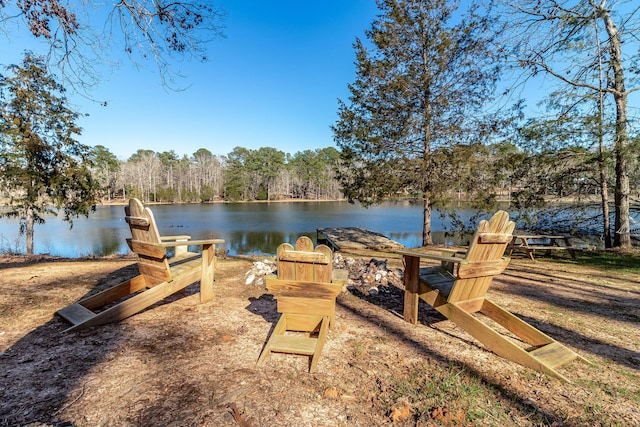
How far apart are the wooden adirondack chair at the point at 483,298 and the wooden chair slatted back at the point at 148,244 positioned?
2.75 metres

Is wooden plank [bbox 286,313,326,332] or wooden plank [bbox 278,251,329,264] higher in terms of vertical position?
wooden plank [bbox 278,251,329,264]

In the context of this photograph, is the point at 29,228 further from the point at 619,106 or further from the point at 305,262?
the point at 619,106

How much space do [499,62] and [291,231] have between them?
17.4 meters

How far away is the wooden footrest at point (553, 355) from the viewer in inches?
95.2

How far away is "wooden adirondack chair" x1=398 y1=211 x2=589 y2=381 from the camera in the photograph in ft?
8.19

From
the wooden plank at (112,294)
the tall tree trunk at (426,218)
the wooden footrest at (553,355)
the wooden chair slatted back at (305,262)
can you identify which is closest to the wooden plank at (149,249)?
the wooden plank at (112,294)

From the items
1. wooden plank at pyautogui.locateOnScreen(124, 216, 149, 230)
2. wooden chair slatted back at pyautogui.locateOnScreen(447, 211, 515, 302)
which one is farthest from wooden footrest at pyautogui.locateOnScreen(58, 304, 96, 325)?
wooden chair slatted back at pyautogui.locateOnScreen(447, 211, 515, 302)

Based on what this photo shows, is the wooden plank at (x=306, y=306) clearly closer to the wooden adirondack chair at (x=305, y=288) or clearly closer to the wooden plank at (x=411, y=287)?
the wooden adirondack chair at (x=305, y=288)

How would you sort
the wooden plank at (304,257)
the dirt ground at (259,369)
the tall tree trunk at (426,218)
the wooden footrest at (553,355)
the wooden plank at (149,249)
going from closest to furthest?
1. the dirt ground at (259,369)
2. the wooden footrest at (553,355)
3. the wooden plank at (304,257)
4. the wooden plank at (149,249)
5. the tall tree trunk at (426,218)

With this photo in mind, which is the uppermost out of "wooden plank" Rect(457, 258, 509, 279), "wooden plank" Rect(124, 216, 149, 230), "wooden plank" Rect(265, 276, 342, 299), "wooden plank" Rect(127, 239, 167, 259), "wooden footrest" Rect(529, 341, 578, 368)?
"wooden plank" Rect(124, 216, 149, 230)

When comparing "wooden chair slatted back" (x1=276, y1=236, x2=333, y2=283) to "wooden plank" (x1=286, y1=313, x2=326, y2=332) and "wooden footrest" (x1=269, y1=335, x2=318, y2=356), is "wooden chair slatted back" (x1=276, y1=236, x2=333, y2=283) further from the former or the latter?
"wooden footrest" (x1=269, y1=335, x2=318, y2=356)

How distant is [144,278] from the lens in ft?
11.8

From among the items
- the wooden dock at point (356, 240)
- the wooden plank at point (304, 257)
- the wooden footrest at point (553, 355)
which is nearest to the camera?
the wooden footrest at point (553, 355)

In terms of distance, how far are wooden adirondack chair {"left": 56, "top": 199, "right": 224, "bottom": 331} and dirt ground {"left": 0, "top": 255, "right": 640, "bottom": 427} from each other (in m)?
0.16
